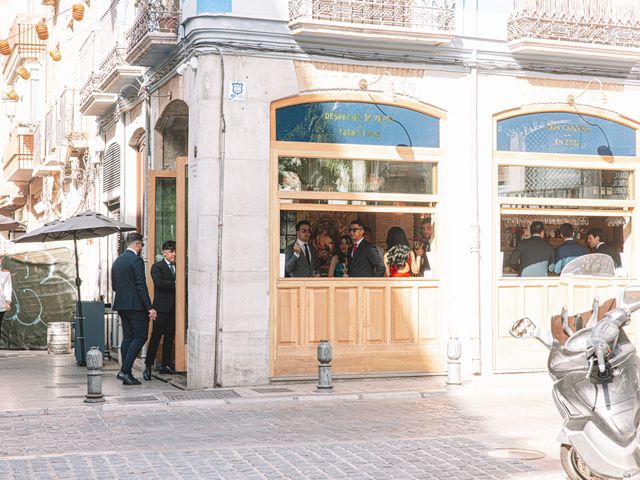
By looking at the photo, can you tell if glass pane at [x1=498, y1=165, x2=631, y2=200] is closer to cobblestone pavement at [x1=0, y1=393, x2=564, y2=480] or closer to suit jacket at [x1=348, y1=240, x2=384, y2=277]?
suit jacket at [x1=348, y1=240, x2=384, y2=277]

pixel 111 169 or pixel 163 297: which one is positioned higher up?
pixel 111 169

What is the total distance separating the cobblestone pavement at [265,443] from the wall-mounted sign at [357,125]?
3909 millimetres

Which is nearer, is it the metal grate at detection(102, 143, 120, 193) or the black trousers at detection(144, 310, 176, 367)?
the black trousers at detection(144, 310, 176, 367)

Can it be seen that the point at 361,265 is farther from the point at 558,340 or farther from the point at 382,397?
the point at 558,340

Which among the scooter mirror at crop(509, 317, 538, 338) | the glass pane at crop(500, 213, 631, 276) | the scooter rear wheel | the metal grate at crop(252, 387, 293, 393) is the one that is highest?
the glass pane at crop(500, 213, 631, 276)

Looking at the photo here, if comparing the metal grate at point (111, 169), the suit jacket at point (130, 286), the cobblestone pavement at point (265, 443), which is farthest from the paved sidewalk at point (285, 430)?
the metal grate at point (111, 169)

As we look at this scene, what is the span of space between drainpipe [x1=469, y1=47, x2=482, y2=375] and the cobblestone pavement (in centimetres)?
267

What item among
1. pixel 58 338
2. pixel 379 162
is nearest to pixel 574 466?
pixel 379 162

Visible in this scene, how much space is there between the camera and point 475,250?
53.3 feet

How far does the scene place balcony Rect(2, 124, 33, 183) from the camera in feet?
109

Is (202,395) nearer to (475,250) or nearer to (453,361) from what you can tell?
(453,361)

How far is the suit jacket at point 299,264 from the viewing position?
15539 millimetres

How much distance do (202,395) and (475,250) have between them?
4.64 m

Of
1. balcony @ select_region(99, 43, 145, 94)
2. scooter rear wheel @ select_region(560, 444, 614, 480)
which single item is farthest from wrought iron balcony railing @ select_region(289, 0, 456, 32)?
scooter rear wheel @ select_region(560, 444, 614, 480)
